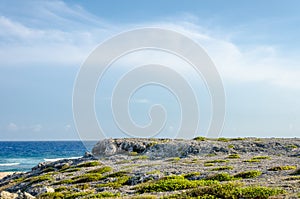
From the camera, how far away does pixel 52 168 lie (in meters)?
56.3

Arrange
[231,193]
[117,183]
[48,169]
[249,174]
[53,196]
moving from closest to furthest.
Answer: [231,193]
[53,196]
[249,174]
[117,183]
[48,169]

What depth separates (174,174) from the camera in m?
32.2

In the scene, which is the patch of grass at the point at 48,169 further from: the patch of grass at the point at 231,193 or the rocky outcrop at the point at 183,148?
the patch of grass at the point at 231,193

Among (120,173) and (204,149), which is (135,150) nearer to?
(204,149)

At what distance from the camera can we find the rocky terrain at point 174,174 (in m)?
19.9

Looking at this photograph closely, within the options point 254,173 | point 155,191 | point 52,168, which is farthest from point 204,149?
point 155,191

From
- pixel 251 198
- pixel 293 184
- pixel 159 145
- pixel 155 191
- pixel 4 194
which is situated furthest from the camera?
pixel 159 145

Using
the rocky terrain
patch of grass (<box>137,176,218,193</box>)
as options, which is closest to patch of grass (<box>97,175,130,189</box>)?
the rocky terrain

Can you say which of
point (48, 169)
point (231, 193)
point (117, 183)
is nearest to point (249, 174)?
point (117, 183)

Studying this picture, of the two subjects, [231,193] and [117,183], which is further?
[117,183]

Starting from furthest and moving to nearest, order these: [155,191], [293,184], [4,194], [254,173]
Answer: [254,173]
[155,191]
[4,194]
[293,184]

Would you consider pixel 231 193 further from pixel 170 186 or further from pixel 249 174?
pixel 249 174

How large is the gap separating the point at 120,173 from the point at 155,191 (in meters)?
12.8

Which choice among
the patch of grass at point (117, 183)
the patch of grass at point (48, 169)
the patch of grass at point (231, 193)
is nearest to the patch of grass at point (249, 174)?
the patch of grass at point (117, 183)
